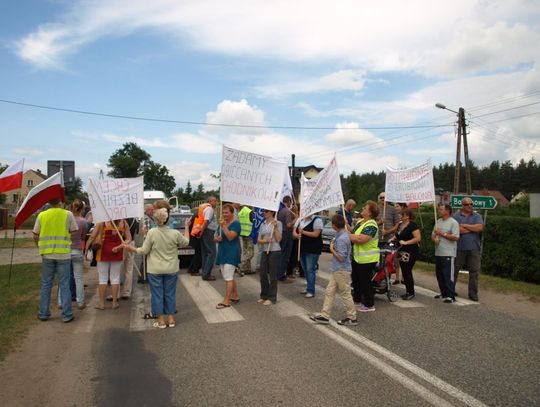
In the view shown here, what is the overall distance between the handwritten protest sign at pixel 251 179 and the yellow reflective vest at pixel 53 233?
2626 mm

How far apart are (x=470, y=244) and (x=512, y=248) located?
392cm

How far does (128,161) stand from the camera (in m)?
99.6

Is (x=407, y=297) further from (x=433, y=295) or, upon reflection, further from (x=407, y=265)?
(x=433, y=295)

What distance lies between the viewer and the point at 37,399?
4402 millimetres

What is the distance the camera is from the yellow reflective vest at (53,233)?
726 cm

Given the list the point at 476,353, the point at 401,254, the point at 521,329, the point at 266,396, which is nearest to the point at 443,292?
the point at 401,254

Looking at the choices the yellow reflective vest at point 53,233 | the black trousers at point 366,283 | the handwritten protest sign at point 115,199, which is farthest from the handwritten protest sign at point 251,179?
the yellow reflective vest at point 53,233

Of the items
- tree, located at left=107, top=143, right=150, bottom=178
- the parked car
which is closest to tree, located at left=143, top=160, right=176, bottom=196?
tree, located at left=107, top=143, right=150, bottom=178

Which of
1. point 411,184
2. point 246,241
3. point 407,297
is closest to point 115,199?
point 246,241

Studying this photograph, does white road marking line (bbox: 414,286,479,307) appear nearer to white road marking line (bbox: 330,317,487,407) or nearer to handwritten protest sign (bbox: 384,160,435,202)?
handwritten protest sign (bbox: 384,160,435,202)

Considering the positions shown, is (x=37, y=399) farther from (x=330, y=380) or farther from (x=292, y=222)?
(x=292, y=222)

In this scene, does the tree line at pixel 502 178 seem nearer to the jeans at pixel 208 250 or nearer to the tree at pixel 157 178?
the tree at pixel 157 178

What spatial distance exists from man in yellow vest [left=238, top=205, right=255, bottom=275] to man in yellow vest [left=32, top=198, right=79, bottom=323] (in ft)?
16.1

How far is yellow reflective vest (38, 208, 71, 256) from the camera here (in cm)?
726
